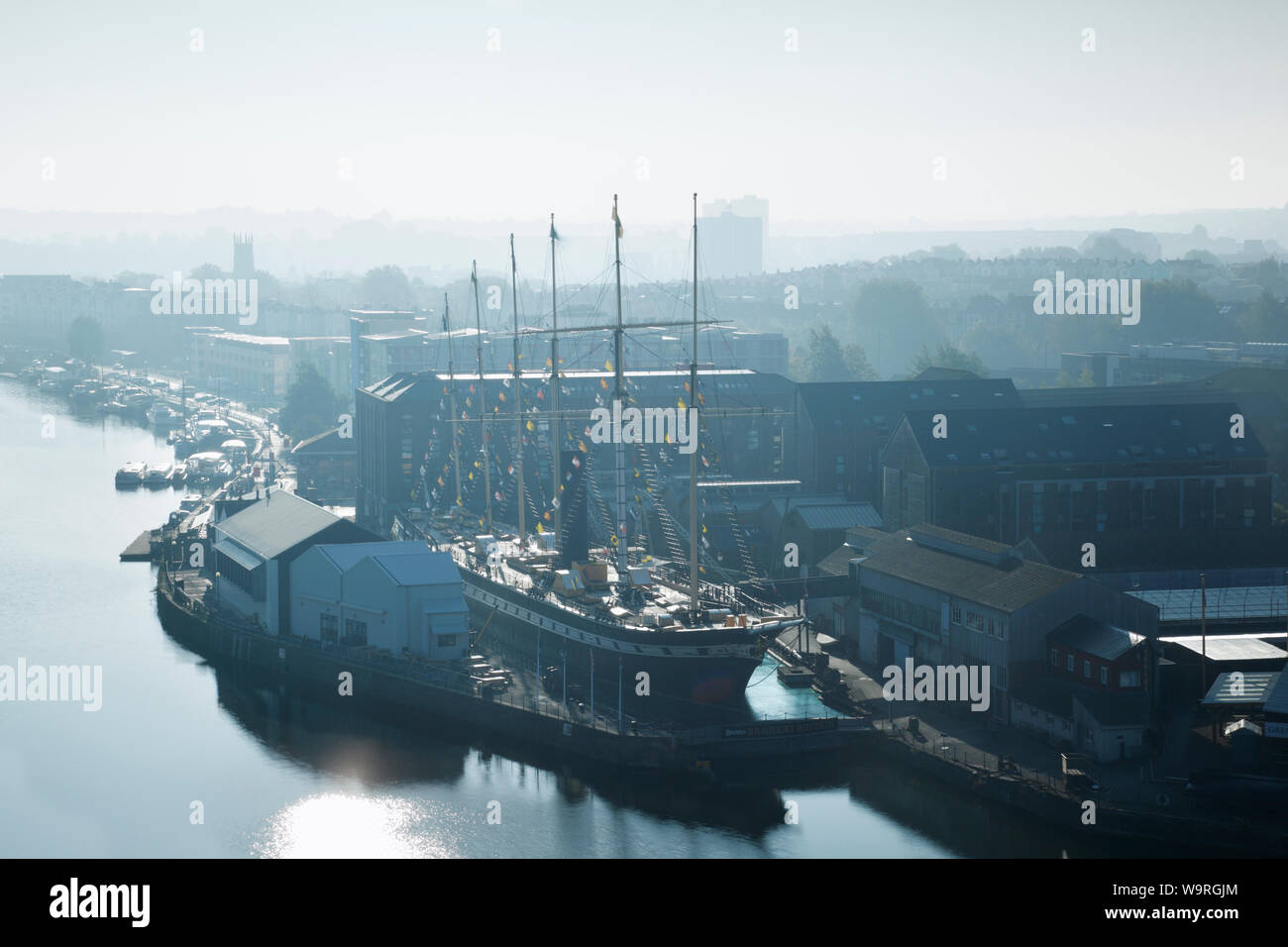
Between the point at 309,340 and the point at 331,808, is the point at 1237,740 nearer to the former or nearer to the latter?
the point at 331,808

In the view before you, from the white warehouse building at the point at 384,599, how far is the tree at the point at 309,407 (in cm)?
3453

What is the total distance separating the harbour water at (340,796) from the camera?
19.4 meters

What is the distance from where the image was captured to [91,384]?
267 ft

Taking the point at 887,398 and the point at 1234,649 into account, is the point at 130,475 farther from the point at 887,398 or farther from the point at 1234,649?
the point at 1234,649

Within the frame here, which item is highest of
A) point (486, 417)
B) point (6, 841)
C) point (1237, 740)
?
point (486, 417)

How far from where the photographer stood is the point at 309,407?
207 feet

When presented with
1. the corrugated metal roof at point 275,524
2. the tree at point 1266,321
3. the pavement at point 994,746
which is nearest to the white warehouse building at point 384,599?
the corrugated metal roof at point 275,524

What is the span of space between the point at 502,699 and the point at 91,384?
208 feet

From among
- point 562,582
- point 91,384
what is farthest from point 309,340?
point 562,582

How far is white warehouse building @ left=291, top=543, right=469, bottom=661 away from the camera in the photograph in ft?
86.4

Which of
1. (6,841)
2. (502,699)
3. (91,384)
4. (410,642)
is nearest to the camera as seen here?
(6,841)

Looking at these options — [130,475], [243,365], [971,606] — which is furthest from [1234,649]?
[243,365]

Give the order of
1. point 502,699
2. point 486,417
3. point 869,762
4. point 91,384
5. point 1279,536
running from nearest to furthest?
point 869,762 → point 502,699 → point 1279,536 → point 486,417 → point 91,384

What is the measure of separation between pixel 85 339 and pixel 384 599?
7288cm
